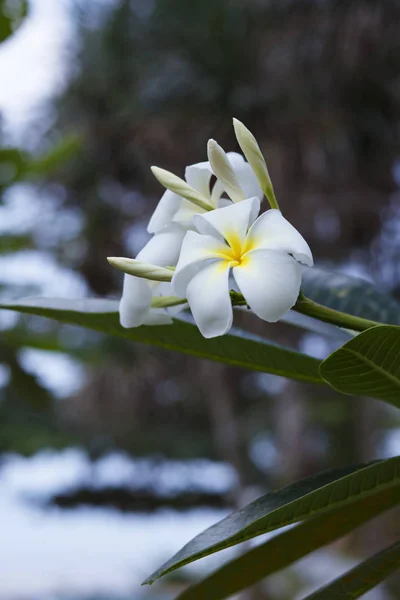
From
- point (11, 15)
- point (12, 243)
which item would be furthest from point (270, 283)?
point (12, 243)

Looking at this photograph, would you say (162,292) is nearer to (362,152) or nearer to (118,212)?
(362,152)

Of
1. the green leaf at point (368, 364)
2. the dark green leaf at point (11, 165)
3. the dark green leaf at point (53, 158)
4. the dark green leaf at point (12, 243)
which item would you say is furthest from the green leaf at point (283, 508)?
the dark green leaf at point (53, 158)

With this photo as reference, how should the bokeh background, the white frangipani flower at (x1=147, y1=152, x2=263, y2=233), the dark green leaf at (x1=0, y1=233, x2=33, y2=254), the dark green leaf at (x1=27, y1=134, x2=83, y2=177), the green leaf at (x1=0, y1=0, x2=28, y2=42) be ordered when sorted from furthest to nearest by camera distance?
the bokeh background < the dark green leaf at (x1=27, y1=134, x2=83, y2=177) < the dark green leaf at (x1=0, y1=233, x2=33, y2=254) < the green leaf at (x1=0, y1=0, x2=28, y2=42) < the white frangipani flower at (x1=147, y1=152, x2=263, y2=233)

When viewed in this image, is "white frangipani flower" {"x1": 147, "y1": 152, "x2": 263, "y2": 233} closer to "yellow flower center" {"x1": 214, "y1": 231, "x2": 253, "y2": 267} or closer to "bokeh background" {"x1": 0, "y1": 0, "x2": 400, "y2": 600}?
"yellow flower center" {"x1": 214, "y1": 231, "x2": 253, "y2": 267}

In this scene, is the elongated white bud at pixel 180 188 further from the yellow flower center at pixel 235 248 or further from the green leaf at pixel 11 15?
the green leaf at pixel 11 15

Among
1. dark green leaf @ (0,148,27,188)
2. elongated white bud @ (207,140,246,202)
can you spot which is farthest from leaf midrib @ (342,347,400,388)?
dark green leaf @ (0,148,27,188)

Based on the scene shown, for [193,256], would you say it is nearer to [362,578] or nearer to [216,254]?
[216,254]
